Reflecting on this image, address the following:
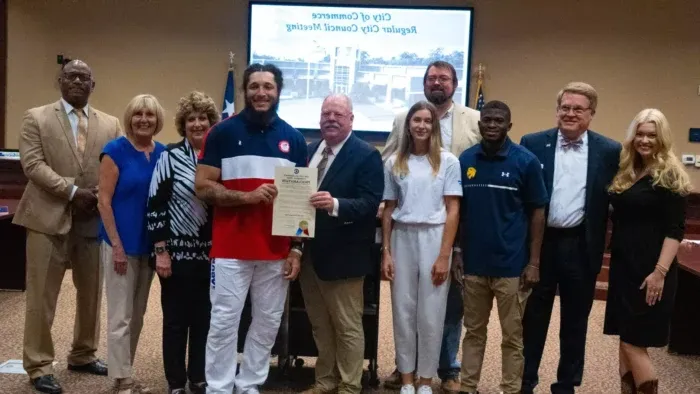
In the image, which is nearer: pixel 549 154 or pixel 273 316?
pixel 273 316

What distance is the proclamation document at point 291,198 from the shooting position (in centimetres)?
274

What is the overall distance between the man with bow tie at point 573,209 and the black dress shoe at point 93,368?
2326 mm

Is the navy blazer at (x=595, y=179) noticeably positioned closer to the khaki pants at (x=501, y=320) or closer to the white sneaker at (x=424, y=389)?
the khaki pants at (x=501, y=320)

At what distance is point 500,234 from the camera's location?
115 inches

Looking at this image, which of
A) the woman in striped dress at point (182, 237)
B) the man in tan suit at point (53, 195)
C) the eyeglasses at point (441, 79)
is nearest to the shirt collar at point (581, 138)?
the eyeglasses at point (441, 79)

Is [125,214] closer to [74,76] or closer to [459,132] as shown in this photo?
[74,76]

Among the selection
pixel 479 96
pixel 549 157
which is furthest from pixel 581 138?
pixel 479 96

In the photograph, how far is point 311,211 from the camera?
Answer: 2793 mm

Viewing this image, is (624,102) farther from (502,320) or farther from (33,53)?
(33,53)

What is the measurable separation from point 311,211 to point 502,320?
1078 millimetres

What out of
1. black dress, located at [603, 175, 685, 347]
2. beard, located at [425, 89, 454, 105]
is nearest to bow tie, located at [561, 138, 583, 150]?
black dress, located at [603, 175, 685, 347]

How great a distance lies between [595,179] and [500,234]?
1.76 feet

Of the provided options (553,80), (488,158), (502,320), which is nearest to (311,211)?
(488,158)

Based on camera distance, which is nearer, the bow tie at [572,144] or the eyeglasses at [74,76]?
the bow tie at [572,144]
